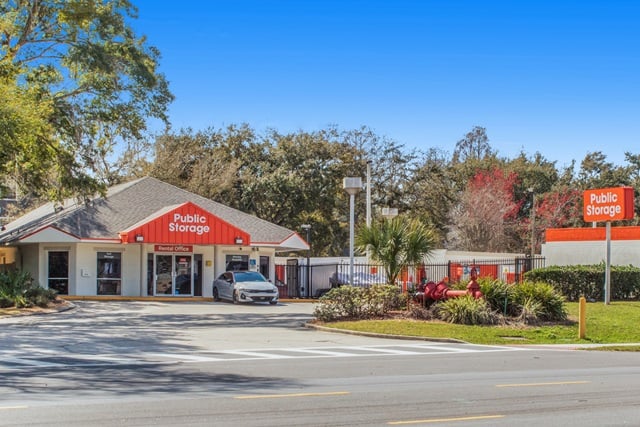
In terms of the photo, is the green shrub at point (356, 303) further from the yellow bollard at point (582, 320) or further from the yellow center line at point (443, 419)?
the yellow center line at point (443, 419)

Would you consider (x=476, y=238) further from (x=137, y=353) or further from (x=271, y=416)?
(x=271, y=416)

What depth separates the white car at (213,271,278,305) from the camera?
3638 cm

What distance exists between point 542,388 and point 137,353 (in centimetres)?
879

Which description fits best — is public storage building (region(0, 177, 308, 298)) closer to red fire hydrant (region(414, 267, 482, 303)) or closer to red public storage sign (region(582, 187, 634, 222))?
red public storage sign (region(582, 187, 634, 222))

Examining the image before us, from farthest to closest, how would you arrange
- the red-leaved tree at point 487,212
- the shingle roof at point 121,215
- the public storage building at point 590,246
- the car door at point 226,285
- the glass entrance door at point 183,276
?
the red-leaved tree at point 487,212 → the glass entrance door at point 183,276 → the shingle roof at point 121,215 → the public storage building at point 590,246 → the car door at point 226,285

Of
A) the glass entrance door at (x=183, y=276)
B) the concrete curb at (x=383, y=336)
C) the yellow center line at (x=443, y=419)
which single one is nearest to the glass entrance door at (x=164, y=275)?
the glass entrance door at (x=183, y=276)

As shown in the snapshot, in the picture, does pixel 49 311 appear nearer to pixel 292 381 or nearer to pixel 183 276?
pixel 183 276

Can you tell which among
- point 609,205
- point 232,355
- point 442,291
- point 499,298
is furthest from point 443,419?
point 609,205

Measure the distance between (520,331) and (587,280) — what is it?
11347 millimetres

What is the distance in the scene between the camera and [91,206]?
41.5 m

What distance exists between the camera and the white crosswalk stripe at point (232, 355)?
50.3 ft

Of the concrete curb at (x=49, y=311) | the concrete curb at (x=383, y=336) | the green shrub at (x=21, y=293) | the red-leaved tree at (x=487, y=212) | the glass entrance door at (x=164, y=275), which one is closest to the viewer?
the concrete curb at (x=383, y=336)

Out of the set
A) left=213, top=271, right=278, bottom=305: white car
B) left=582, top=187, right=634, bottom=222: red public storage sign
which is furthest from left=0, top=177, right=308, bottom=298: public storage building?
left=582, top=187, right=634, bottom=222: red public storage sign

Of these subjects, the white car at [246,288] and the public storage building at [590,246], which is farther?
the public storage building at [590,246]
